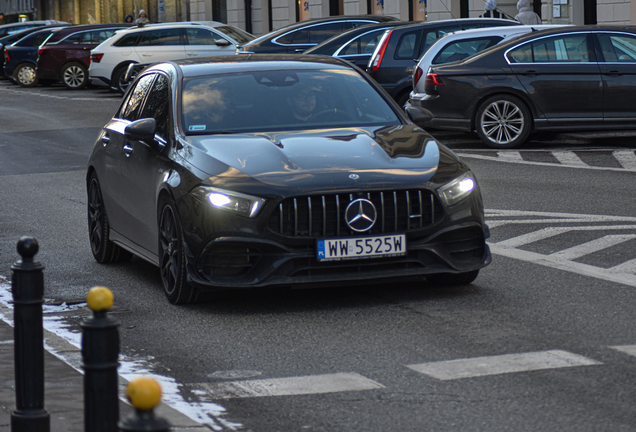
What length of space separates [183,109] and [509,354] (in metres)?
2.91

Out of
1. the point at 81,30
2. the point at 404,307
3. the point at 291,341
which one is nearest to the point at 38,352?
the point at 291,341

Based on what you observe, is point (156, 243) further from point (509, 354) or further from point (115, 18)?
point (115, 18)

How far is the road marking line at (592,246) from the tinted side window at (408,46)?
380 inches

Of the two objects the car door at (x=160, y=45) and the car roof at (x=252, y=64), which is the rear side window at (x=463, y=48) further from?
the car door at (x=160, y=45)

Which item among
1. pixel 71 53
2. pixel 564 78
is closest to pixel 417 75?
pixel 564 78

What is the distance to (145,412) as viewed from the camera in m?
2.53

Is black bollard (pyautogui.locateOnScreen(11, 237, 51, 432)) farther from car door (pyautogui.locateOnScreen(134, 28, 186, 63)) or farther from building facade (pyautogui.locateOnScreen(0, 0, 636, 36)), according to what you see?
car door (pyautogui.locateOnScreen(134, 28, 186, 63))

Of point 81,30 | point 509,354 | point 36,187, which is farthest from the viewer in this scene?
point 81,30

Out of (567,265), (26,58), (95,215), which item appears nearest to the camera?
(567,265)

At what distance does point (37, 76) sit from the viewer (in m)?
33.4

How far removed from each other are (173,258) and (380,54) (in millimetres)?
11600

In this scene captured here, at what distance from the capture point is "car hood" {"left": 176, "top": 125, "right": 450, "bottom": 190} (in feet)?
20.9

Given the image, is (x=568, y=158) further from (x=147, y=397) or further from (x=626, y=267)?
(x=147, y=397)

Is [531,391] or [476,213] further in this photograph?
[476,213]
